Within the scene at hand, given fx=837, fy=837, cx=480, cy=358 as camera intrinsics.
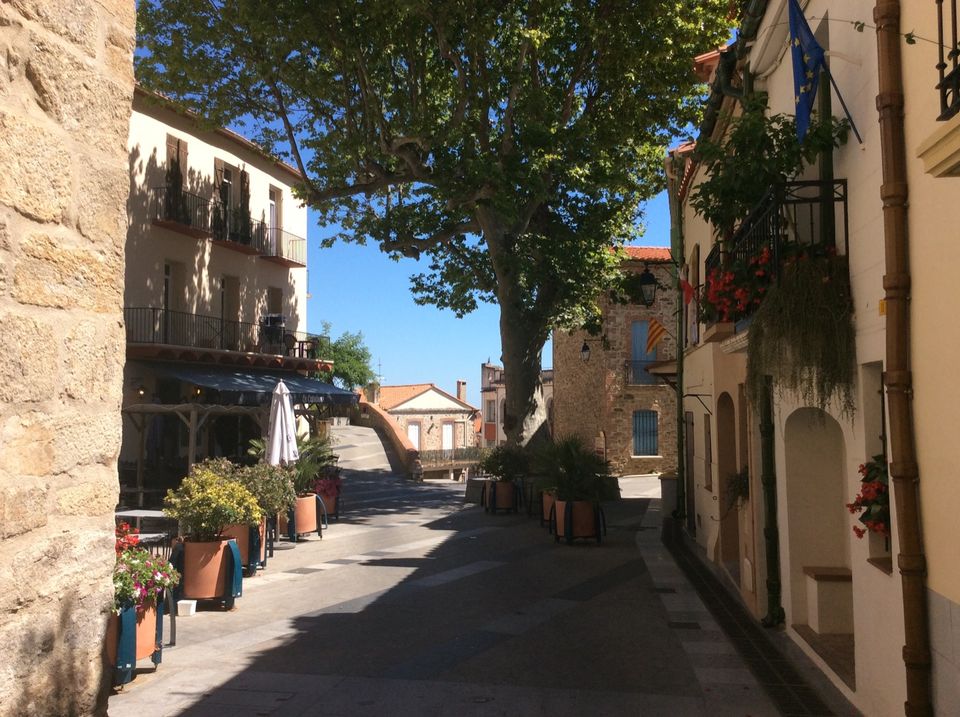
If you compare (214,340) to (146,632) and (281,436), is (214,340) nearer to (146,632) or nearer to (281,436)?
(281,436)

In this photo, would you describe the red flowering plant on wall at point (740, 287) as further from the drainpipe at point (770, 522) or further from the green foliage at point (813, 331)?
the drainpipe at point (770, 522)

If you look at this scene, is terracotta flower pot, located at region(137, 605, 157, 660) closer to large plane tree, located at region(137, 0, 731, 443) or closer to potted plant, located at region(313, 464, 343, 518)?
potted plant, located at region(313, 464, 343, 518)

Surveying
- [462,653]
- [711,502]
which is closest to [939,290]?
[462,653]

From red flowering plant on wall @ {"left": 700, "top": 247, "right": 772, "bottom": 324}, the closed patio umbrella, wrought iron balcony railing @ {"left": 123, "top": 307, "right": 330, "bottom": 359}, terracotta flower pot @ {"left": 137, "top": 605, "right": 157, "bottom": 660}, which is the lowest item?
terracotta flower pot @ {"left": 137, "top": 605, "right": 157, "bottom": 660}

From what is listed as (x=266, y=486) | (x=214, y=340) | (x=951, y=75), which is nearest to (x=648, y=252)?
(x=214, y=340)

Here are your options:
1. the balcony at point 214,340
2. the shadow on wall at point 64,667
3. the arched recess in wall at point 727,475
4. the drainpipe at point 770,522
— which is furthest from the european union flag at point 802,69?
the balcony at point 214,340

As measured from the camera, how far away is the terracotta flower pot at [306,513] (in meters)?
14.3

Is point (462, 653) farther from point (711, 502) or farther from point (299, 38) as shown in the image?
point (299, 38)

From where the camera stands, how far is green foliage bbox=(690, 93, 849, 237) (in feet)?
22.1

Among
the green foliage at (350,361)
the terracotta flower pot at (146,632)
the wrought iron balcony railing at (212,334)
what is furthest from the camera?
the green foliage at (350,361)

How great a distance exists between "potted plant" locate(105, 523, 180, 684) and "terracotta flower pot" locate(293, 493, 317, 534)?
735 cm

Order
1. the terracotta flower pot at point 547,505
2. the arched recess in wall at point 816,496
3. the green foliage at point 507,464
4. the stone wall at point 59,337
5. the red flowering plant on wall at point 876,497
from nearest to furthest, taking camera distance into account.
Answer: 1. the stone wall at point 59,337
2. the red flowering plant on wall at point 876,497
3. the arched recess in wall at point 816,496
4. the terracotta flower pot at point 547,505
5. the green foliage at point 507,464

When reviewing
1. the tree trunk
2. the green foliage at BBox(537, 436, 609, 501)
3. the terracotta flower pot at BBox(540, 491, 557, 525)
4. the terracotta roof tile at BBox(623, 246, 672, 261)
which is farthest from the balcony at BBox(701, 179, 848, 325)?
the terracotta roof tile at BBox(623, 246, 672, 261)

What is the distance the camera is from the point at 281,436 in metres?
13.9
